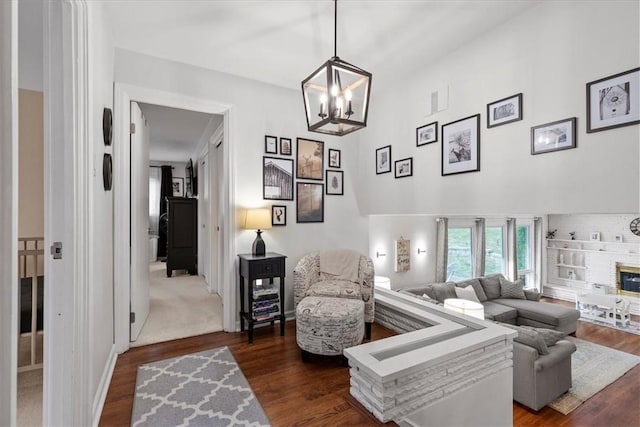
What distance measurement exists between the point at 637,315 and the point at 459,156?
5637mm

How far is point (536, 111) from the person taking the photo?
2223mm

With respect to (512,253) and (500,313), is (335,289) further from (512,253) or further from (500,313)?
(512,253)

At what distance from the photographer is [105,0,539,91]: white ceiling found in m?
2.22

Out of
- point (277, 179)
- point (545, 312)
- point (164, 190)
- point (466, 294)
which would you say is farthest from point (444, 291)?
point (164, 190)

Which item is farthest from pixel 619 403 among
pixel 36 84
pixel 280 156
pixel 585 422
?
pixel 36 84

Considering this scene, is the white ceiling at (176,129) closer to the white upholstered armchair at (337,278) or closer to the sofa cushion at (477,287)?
the white upholstered armchair at (337,278)

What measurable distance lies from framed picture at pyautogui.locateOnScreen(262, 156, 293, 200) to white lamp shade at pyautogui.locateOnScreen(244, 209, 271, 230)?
341mm

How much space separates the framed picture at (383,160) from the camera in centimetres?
357

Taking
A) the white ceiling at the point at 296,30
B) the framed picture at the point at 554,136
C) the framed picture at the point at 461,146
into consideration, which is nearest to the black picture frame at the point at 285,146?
the white ceiling at the point at 296,30

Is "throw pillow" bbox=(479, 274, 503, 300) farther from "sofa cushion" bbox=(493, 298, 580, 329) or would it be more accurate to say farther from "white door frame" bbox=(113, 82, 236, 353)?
"white door frame" bbox=(113, 82, 236, 353)

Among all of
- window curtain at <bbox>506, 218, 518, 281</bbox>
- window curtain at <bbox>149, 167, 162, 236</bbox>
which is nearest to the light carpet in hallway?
window curtain at <bbox>149, 167, 162, 236</bbox>

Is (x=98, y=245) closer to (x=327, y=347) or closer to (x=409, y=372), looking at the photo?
(x=327, y=347)

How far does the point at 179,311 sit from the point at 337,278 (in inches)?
80.7

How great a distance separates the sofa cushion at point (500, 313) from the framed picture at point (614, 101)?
3.42 m
